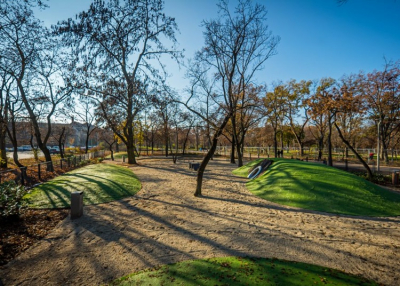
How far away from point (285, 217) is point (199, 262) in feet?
13.9

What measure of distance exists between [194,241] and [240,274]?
72.6 inches

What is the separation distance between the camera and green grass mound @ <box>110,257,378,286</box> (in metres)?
3.64

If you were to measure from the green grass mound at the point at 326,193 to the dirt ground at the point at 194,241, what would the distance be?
0.77 m

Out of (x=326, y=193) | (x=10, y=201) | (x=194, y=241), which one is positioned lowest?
(x=194, y=241)

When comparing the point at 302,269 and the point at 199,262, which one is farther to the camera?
the point at 199,262

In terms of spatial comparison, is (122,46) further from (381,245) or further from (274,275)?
(381,245)

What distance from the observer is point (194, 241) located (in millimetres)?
5465

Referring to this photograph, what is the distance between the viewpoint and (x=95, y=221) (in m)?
6.88

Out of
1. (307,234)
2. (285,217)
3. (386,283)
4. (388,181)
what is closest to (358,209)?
(285,217)

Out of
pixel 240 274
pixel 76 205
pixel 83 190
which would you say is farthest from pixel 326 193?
pixel 83 190

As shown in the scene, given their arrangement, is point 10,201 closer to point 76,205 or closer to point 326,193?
point 76,205

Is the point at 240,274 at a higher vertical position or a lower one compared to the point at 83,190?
lower

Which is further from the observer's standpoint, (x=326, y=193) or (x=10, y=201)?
(x=326, y=193)

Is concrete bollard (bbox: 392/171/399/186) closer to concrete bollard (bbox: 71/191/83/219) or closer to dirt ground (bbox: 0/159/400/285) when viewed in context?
dirt ground (bbox: 0/159/400/285)
